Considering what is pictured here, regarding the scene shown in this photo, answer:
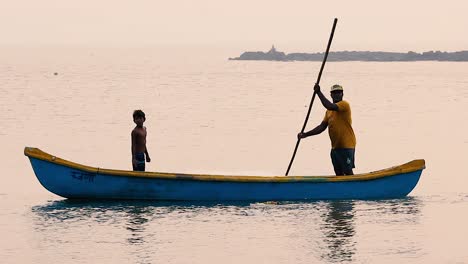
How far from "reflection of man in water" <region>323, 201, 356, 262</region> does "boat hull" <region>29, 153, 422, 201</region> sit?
13.9 inches

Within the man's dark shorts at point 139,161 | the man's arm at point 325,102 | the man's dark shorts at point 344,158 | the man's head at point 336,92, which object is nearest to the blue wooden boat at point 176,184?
the man's dark shorts at point 344,158

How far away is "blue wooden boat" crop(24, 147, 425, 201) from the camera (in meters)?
17.9

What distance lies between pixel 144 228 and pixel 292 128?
25.4m

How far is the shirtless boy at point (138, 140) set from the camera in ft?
58.5

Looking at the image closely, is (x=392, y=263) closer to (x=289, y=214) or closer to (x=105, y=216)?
(x=289, y=214)

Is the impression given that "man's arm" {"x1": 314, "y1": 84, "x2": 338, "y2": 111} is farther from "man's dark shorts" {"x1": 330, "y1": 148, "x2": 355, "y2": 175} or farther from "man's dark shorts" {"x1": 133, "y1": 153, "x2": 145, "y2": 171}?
"man's dark shorts" {"x1": 133, "y1": 153, "x2": 145, "y2": 171}

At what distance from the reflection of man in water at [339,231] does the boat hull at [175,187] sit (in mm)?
354

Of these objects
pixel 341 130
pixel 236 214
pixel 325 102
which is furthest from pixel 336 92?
pixel 236 214

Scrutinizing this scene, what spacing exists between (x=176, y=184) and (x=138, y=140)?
0.90m

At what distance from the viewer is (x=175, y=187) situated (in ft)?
59.2

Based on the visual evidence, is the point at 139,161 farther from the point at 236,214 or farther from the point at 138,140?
the point at 236,214

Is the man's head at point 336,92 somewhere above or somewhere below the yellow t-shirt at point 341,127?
above

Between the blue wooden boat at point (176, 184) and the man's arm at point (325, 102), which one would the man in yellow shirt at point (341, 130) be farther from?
the blue wooden boat at point (176, 184)

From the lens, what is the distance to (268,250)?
48.5ft
